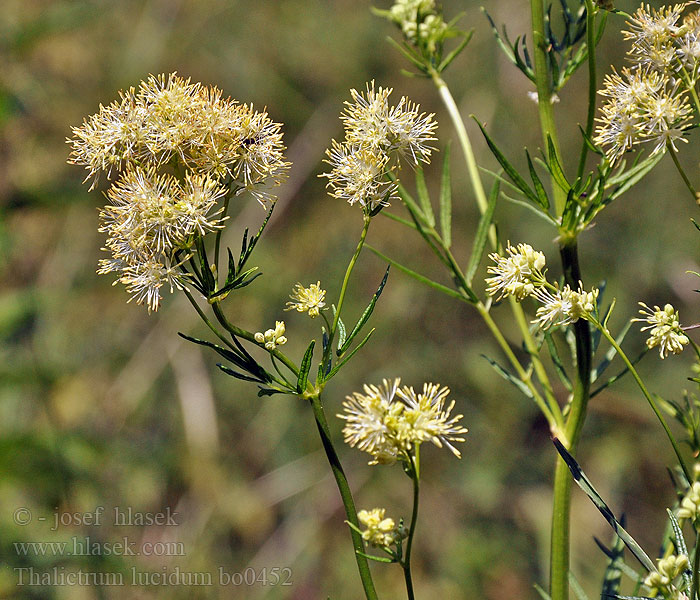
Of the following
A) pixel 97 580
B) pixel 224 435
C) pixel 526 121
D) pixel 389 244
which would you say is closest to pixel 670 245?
pixel 526 121

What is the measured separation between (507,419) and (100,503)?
193 cm

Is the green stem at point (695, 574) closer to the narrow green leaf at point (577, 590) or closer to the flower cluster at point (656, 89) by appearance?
the narrow green leaf at point (577, 590)

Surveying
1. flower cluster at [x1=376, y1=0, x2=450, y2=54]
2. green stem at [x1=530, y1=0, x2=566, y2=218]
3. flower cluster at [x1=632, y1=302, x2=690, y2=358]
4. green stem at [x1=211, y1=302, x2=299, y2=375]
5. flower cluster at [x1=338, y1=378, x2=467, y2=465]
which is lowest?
flower cluster at [x1=338, y1=378, x2=467, y2=465]

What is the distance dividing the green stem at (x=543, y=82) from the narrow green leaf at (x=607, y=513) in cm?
32

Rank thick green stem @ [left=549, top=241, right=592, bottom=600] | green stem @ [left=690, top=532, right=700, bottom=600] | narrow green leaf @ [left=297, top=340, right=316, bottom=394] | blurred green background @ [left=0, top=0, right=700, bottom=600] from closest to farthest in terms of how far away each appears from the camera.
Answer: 1. green stem @ [left=690, top=532, right=700, bottom=600]
2. narrow green leaf @ [left=297, top=340, right=316, bottom=394]
3. thick green stem @ [left=549, top=241, right=592, bottom=600]
4. blurred green background @ [left=0, top=0, right=700, bottom=600]

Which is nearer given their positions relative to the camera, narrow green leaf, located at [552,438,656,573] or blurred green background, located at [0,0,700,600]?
narrow green leaf, located at [552,438,656,573]

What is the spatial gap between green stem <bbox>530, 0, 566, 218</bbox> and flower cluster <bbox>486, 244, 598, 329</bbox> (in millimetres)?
118

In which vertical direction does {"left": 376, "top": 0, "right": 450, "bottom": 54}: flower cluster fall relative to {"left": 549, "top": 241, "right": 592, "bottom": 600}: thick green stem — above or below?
above

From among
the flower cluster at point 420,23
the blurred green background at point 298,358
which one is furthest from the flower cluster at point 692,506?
the blurred green background at point 298,358

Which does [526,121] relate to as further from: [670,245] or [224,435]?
[224,435]

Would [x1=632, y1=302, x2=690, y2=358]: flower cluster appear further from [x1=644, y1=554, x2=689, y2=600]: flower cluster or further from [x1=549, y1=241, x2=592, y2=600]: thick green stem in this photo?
[x1=644, y1=554, x2=689, y2=600]: flower cluster

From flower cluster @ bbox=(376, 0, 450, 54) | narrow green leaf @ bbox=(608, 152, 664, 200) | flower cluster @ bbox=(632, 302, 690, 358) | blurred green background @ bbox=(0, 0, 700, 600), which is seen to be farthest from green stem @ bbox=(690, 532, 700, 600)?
blurred green background @ bbox=(0, 0, 700, 600)

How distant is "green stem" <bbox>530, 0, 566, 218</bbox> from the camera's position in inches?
34.2

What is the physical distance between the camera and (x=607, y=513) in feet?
2.44
